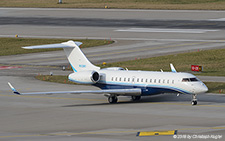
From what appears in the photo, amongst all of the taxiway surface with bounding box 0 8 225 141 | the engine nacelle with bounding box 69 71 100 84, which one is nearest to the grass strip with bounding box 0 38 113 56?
the taxiway surface with bounding box 0 8 225 141

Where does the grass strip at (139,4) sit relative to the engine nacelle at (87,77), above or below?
above

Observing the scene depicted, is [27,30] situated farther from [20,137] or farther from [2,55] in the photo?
[20,137]

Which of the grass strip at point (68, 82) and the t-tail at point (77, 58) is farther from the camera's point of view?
the grass strip at point (68, 82)

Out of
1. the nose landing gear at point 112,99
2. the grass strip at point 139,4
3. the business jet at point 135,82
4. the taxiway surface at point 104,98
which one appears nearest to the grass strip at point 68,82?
the taxiway surface at point 104,98

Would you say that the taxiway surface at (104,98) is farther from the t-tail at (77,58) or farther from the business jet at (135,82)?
the t-tail at (77,58)

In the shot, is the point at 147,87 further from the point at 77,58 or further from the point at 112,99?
the point at 77,58

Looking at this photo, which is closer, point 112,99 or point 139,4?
point 112,99

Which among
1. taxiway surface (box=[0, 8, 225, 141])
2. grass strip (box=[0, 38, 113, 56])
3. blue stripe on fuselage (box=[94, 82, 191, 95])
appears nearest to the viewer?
taxiway surface (box=[0, 8, 225, 141])

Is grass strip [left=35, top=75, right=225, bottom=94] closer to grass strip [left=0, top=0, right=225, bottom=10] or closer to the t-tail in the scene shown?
the t-tail

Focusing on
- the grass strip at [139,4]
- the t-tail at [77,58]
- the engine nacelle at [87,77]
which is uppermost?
the grass strip at [139,4]

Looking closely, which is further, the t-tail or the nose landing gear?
the t-tail

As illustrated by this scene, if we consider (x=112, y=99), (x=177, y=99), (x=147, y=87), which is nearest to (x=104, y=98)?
(x=112, y=99)

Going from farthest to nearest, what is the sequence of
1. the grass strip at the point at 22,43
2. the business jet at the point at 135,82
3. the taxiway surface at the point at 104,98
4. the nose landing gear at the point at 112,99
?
the grass strip at the point at 22,43 → the nose landing gear at the point at 112,99 → the business jet at the point at 135,82 → the taxiway surface at the point at 104,98

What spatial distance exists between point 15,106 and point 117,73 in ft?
30.9
